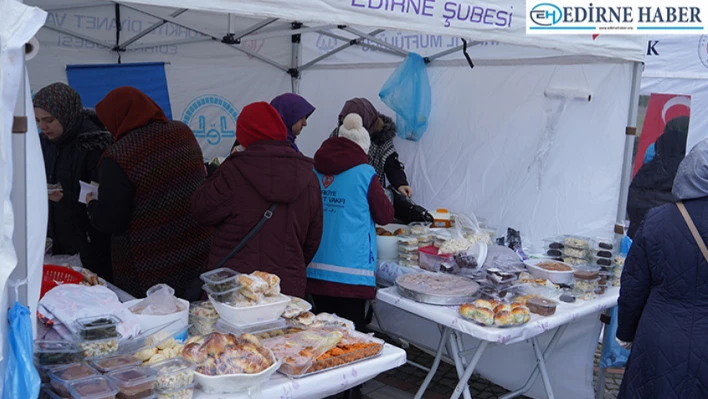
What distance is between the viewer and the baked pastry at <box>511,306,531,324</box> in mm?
2582

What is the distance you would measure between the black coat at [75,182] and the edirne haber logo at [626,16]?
228cm

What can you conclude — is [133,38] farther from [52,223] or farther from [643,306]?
[643,306]

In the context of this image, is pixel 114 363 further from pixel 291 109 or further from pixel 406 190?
pixel 406 190

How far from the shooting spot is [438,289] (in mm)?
2863

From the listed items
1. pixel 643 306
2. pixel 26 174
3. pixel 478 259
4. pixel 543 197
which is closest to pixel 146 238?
pixel 26 174

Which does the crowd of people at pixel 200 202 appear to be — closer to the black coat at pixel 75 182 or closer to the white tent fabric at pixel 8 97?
the black coat at pixel 75 182

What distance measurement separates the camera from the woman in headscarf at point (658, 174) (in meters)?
5.54

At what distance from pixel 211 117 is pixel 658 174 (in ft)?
13.4

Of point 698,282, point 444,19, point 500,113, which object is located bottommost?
point 698,282

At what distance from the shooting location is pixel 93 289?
2.20 metres

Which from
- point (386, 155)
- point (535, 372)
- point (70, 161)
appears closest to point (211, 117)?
point (386, 155)

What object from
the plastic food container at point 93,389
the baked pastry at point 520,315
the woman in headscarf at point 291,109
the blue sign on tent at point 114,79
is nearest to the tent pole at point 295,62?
the blue sign on tent at point 114,79

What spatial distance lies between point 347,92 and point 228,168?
2988 millimetres

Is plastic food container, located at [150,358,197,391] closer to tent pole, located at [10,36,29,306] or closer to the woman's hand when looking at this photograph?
tent pole, located at [10,36,29,306]
